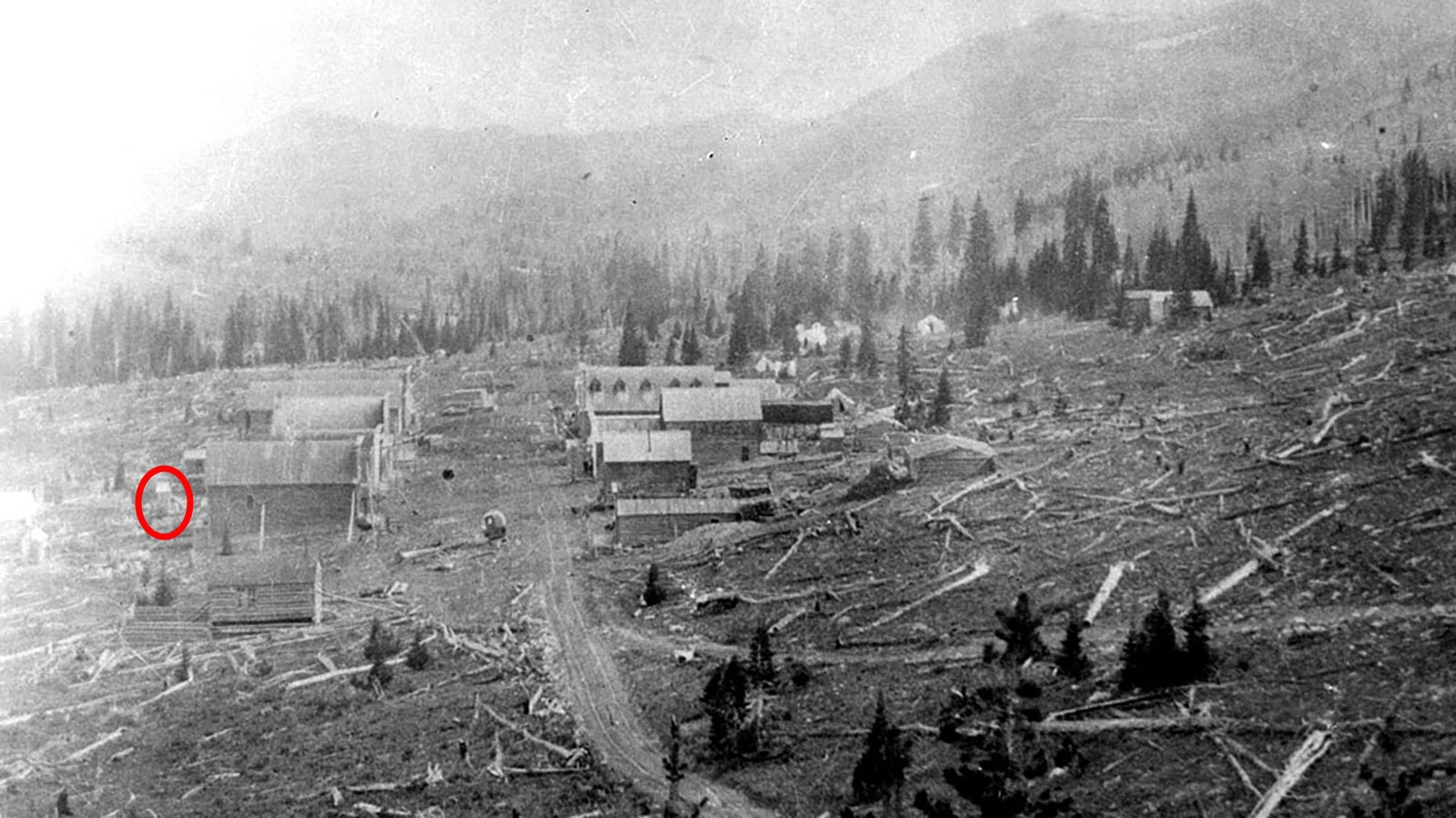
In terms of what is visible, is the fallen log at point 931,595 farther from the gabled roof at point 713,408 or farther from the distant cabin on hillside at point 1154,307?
the distant cabin on hillside at point 1154,307

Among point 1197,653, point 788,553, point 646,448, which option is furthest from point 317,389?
point 1197,653

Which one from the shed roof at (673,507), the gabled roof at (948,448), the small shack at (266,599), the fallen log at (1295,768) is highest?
the gabled roof at (948,448)

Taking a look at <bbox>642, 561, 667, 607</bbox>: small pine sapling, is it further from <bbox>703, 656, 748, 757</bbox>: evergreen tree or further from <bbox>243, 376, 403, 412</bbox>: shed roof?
<bbox>243, 376, 403, 412</bbox>: shed roof

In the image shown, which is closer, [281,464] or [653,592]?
[653,592]

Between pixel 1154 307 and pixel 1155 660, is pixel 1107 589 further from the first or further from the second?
pixel 1154 307

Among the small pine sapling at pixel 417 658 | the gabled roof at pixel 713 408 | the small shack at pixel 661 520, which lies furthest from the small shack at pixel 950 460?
the gabled roof at pixel 713 408

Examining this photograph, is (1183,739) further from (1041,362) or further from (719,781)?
(1041,362)
